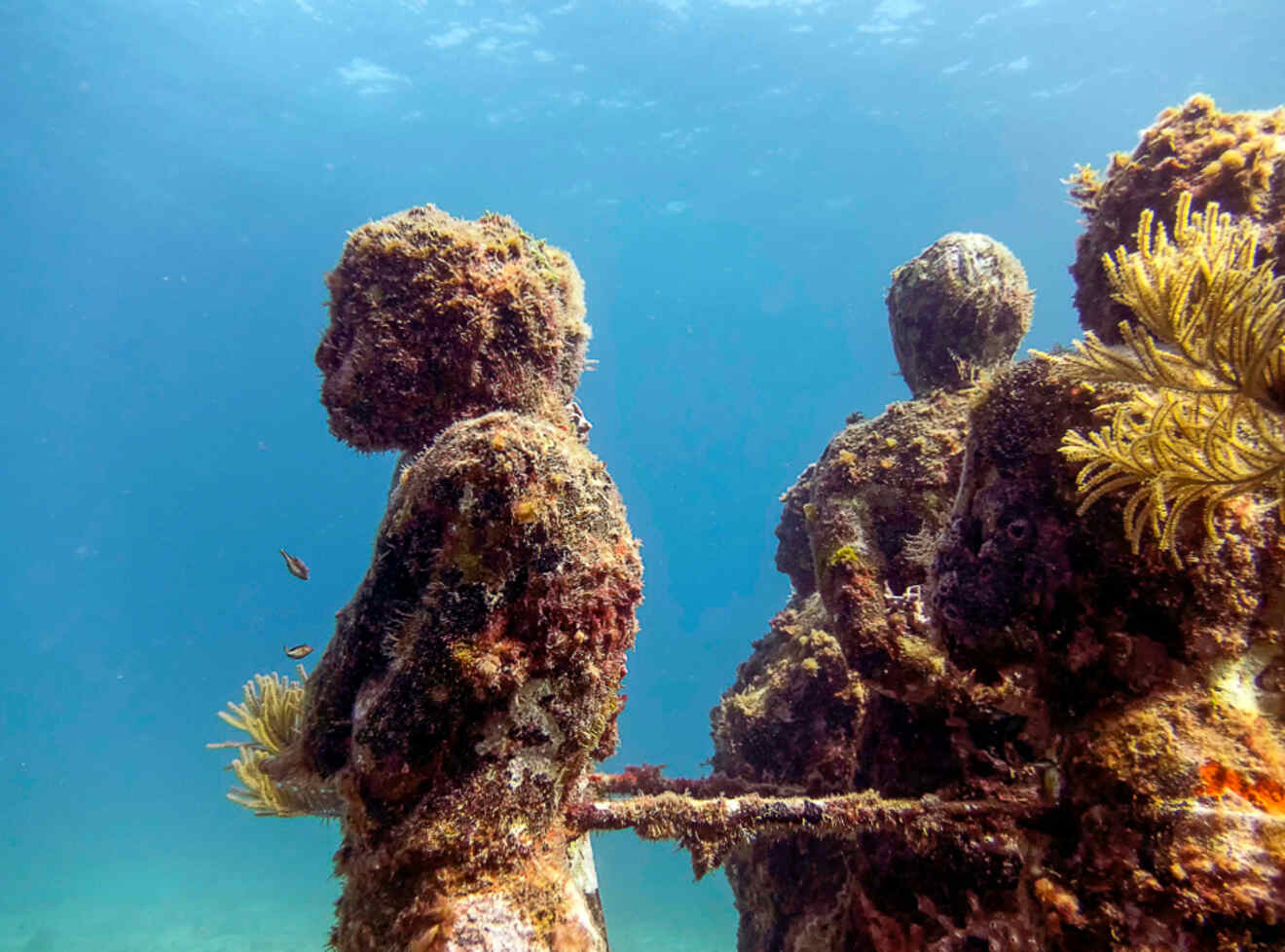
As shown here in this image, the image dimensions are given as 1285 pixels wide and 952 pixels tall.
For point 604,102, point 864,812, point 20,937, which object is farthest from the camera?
point 604,102

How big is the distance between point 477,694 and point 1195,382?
3627 mm

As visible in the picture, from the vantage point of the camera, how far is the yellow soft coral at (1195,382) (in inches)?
97.0

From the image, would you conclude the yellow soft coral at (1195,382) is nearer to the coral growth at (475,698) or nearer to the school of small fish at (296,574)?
the coral growth at (475,698)

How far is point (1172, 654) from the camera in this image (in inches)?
112

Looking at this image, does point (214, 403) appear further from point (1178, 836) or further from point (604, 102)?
point (1178, 836)

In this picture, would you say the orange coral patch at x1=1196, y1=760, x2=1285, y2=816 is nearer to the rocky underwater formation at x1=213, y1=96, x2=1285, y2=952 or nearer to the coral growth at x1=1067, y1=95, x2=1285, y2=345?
the rocky underwater formation at x1=213, y1=96, x2=1285, y2=952

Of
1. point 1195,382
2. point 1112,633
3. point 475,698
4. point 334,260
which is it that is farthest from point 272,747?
point 334,260

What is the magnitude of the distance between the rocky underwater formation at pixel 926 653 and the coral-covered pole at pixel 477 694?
0.05 feet

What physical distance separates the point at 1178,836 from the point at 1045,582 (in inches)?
45.7

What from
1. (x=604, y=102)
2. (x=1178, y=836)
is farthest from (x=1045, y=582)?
(x=604, y=102)

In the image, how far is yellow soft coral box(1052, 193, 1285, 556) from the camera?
8.09 feet

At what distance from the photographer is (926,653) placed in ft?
13.8

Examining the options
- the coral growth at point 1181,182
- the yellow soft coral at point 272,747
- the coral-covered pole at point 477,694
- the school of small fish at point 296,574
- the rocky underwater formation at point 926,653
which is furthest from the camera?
the school of small fish at point 296,574

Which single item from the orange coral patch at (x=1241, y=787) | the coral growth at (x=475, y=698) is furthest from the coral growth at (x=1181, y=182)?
the coral growth at (x=475, y=698)
